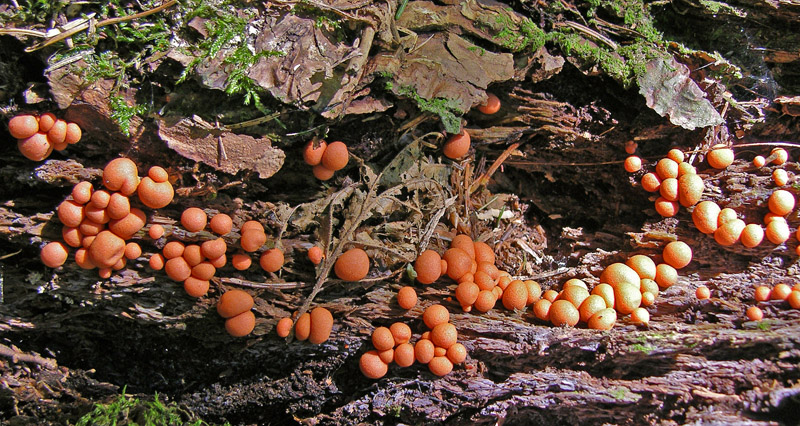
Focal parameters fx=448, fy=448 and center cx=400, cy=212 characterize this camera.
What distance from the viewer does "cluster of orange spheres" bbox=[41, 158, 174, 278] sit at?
248cm

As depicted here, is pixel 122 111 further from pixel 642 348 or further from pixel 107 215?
pixel 642 348

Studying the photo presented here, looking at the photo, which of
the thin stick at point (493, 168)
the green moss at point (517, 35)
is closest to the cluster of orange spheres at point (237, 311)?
the thin stick at point (493, 168)

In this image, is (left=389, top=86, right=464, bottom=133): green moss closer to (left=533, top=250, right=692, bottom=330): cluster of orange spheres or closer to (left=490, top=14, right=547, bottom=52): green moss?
(left=490, top=14, right=547, bottom=52): green moss

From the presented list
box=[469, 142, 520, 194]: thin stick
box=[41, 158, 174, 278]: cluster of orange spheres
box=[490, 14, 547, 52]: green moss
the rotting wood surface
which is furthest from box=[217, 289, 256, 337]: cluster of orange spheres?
box=[490, 14, 547, 52]: green moss

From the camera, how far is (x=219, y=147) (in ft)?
8.76

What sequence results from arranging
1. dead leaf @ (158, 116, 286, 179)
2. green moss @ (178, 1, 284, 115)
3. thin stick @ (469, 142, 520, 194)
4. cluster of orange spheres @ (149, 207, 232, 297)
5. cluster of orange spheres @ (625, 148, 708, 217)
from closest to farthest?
1. green moss @ (178, 1, 284, 115)
2. dead leaf @ (158, 116, 286, 179)
3. cluster of orange spheres @ (149, 207, 232, 297)
4. cluster of orange spheres @ (625, 148, 708, 217)
5. thin stick @ (469, 142, 520, 194)

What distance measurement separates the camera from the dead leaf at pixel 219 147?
2.54 m

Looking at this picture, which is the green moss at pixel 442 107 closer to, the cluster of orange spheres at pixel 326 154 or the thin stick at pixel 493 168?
the cluster of orange spheres at pixel 326 154

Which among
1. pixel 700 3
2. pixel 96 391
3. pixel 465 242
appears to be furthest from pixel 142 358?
pixel 700 3

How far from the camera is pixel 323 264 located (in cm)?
306

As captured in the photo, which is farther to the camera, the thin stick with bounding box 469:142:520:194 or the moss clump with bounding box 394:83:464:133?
the thin stick with bounding box 469:142:520:194

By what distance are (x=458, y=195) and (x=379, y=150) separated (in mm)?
857

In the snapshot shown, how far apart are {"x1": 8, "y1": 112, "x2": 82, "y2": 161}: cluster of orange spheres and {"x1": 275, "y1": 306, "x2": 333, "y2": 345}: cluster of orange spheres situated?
1634 mm

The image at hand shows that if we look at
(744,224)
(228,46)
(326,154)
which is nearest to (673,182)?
(744,224)
